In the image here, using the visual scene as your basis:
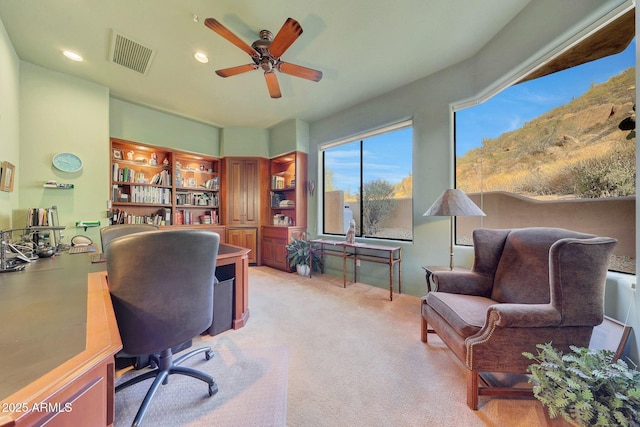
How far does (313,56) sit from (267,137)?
97.3 inches

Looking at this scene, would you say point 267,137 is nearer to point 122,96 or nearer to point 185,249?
point 122,96

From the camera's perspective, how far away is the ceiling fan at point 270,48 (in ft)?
5.85

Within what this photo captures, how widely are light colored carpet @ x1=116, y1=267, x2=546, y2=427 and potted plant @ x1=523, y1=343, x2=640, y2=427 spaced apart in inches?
18.0

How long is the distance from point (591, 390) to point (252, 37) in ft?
11.4

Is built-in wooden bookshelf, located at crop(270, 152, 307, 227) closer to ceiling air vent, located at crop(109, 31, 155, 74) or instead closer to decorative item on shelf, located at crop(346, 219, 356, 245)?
decorative item on shelf, located at crop(346, 219, 356, 245)

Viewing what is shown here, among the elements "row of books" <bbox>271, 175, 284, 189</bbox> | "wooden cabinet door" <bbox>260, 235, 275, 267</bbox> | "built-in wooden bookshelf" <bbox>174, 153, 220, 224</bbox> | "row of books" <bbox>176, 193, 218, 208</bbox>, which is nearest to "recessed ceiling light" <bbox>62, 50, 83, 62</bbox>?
"built-in wooden bookshelf" <bbox>174, 153, 220, 224</bbox>

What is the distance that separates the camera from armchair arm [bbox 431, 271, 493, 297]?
184 cm

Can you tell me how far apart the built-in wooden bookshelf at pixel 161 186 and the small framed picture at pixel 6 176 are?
1168 millimetres

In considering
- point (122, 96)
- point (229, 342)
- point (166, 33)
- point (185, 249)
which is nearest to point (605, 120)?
point (185, 249)

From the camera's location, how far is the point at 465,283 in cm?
186

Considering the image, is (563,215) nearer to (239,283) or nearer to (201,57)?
(239,283)

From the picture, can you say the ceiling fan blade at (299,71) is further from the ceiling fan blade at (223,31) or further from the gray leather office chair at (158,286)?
the gray leather office chair at (158,286)

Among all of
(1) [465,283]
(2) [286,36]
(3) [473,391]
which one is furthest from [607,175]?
(2) [286,36]

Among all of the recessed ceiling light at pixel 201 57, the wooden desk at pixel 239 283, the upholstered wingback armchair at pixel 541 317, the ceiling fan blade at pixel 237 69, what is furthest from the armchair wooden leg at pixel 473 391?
the recessed ceiling light at pixel 201 57
